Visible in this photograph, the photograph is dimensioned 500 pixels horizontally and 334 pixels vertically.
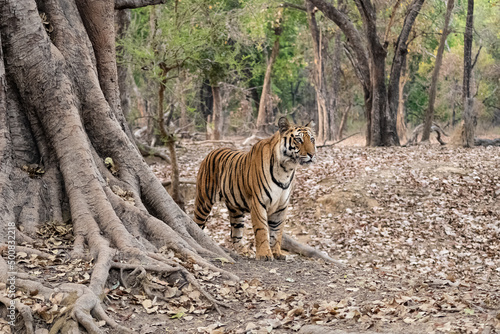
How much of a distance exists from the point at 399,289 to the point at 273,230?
7.39 feet

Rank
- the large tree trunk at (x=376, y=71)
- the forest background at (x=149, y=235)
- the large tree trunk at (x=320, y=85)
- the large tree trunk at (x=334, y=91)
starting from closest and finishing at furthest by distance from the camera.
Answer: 1. the forest background at (x=149, y=235)
2. the large tree trunk at (x=376, y=71)
3. the large tree trunk at (x=320, y=85)
4. the large tree trunk at (x=334, y=91)

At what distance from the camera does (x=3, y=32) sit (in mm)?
6023

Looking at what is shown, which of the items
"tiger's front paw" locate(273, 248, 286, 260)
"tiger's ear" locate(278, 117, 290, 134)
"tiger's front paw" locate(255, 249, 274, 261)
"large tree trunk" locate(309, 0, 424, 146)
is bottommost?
"tiger's front paw" locate(273, 248, 286, 260)

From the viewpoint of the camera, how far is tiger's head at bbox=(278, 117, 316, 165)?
719 cm

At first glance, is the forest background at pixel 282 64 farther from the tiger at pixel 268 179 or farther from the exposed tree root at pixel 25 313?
the exposed tree root at pixel 25 313

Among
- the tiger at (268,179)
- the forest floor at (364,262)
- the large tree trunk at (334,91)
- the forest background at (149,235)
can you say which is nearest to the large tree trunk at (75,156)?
the forest background at (149,235)

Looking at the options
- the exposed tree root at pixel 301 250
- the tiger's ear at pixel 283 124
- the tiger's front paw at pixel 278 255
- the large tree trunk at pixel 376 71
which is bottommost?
the exposed tree root at pixel 301 250

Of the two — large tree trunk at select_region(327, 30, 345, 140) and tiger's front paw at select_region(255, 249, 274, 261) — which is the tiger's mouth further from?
large tree trunk at select_region(327, 30, 345, 140)

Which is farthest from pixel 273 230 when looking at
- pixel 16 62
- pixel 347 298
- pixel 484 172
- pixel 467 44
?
pixel 467 44

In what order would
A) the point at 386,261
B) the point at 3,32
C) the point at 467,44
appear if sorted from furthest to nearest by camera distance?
the point at 467,44, the point at 386,261, the point at 3,32

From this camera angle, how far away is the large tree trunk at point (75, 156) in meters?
5.62

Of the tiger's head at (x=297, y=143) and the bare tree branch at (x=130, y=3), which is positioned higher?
the bare tree branch at (x=130, y=3)

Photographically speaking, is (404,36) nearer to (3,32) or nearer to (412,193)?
(412,193)

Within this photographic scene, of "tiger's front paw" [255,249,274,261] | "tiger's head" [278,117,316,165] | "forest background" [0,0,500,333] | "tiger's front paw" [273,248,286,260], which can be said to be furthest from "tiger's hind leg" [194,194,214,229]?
"tiger's head" [278,117,316,165]
